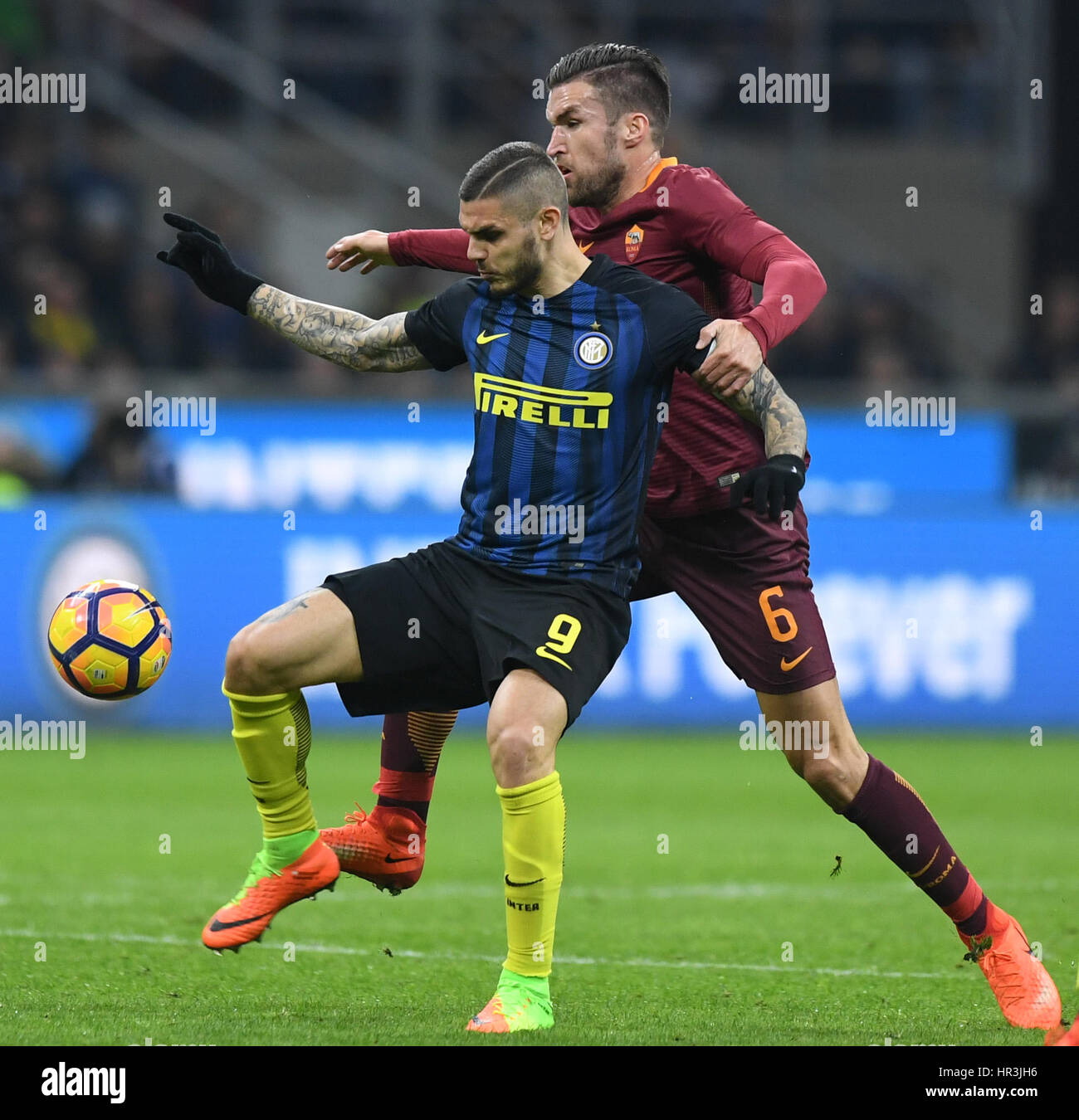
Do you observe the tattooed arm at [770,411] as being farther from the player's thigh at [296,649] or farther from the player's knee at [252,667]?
the player's knee at [252,667]

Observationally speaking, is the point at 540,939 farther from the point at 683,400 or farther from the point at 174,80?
the point at 174,80

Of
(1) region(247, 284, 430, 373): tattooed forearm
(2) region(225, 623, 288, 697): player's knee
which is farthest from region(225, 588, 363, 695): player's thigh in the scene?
(1) region(247, 284, 430, 373): tattooed forearm

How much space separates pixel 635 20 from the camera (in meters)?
17.7

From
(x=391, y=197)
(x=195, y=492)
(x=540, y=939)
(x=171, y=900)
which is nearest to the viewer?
(x=540, y=939)

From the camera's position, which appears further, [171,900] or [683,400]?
[171,900]

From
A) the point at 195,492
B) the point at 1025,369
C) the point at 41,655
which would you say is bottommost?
the point at 41,655

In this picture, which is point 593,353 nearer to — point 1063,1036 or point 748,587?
point 748,587

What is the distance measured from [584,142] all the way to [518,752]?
1.82 m

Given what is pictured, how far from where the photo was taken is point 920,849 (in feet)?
17.5

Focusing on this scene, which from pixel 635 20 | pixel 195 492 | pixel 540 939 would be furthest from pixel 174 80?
pixel 540 939

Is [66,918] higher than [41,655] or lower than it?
lower

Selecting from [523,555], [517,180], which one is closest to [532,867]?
[523,555]

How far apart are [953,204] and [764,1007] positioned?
14.8 m

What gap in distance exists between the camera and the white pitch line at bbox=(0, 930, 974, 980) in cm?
582
